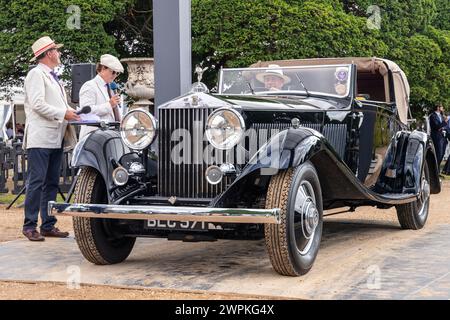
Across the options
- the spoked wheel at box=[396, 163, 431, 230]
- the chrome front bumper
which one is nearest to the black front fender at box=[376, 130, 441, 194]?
the spoked wheel at box=[396, 163, 431, 230]

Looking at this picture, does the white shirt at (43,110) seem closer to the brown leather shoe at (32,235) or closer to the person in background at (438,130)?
the brown leather shoe at (32,235)

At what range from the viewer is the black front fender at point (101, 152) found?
219 inches

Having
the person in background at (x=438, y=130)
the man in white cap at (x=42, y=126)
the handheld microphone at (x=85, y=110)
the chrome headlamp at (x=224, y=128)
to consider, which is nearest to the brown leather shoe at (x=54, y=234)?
the man in white cap at (x=42, y=126)

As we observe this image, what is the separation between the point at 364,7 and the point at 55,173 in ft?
45.7

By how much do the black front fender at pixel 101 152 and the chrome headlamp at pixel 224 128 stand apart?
0.91 meters

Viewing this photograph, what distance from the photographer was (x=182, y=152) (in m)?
5.46

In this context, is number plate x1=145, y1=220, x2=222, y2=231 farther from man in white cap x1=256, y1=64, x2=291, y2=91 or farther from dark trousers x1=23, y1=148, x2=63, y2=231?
man in white cap x1=256, y1=64, x2=291, y2=91

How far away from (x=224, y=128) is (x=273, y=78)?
1909 millimetres

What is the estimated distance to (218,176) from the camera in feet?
17.3

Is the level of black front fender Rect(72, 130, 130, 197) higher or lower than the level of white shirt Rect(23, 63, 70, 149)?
lower

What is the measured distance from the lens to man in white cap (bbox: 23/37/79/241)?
6641 millimetres

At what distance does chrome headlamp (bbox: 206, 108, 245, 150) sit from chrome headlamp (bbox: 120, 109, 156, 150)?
0.56m

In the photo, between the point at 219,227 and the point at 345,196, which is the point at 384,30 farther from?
the point at 219,227
